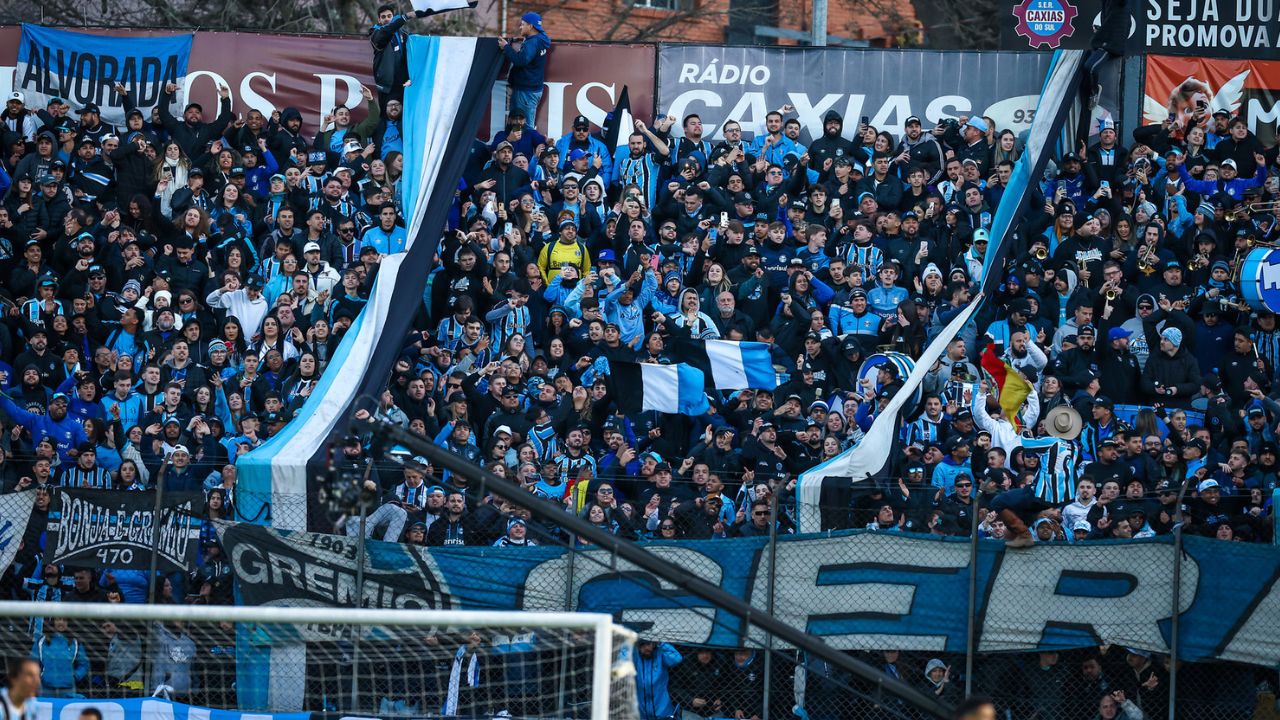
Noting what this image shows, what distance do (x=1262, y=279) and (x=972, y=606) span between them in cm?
652

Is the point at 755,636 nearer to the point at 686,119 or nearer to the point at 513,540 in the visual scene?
the point at 513,540

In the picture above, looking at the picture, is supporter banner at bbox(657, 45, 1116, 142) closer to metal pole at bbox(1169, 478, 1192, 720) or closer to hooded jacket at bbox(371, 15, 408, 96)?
hooded jacket at bbox(371, 15, 408, 96)

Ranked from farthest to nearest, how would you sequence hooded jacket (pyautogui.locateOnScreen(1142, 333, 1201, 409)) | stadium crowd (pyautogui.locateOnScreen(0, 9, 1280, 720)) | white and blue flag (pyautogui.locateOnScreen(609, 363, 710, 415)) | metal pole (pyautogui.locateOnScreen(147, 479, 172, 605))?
hooded jacket (pyautogui.locateOnScreen(1142, 333, 1201, 409)), white and blue flag (pyautogui.locateOnScreen(609, 363, 710, 415)), stadium crowd (pyautogui.locateOnScreen(0, 9, 1280, 720)), metal pole (pyautogui.locateOnScreen(147, 479, 172, 605))

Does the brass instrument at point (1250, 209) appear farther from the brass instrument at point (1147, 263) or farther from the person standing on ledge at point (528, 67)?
the person standing on ledge at point (528, 67)

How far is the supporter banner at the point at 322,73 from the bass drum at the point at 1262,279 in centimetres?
822

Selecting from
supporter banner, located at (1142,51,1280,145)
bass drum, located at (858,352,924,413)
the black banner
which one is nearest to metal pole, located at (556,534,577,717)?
the black banner

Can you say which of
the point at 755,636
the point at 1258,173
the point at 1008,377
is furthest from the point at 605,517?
the point at 1258,173

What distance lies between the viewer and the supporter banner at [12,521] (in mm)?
14430

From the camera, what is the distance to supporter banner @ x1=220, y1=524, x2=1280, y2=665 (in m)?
13.7

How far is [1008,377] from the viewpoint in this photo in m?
17.5

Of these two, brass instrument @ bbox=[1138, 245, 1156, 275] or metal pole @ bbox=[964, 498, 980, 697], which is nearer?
metal pole @ bbox=[964, 498, 980, 697]

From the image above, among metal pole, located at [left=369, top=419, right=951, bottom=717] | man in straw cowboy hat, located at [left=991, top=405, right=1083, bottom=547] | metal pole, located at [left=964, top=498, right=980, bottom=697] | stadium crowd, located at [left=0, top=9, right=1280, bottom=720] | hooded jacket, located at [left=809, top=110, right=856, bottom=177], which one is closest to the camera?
metal pole, located at [left=369, top=419, right=951, bottom=717]

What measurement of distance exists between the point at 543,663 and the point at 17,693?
5.07 m

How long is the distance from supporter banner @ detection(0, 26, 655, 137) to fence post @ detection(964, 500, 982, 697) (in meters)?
10.3
